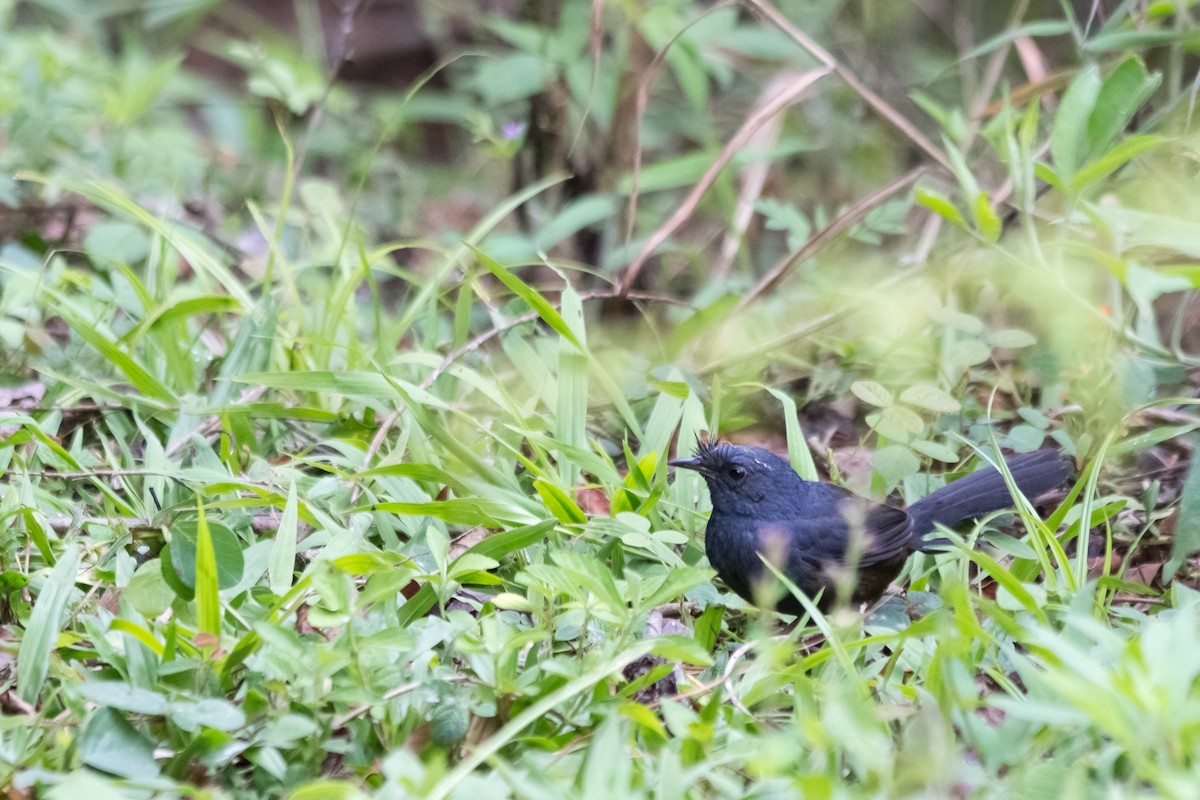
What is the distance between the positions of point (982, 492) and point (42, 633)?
7.73 feet

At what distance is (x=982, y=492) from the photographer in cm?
331

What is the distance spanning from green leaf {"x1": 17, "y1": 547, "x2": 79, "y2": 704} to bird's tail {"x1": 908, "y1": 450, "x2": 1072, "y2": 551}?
2096 mm

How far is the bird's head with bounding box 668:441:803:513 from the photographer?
3191 mm

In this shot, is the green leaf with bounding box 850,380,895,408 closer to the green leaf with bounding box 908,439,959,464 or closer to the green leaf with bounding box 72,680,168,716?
the green leaf with bounding box 908,439,959,464

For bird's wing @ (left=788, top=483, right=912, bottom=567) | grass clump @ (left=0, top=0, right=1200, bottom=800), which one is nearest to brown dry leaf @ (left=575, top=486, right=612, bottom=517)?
grass clump @ (left=0, top=0, right=1200, bottom=800)

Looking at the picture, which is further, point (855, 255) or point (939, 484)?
point (855, 255)

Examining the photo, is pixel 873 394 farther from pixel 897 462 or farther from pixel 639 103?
pixel 639 103

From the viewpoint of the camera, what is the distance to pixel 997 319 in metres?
4.26

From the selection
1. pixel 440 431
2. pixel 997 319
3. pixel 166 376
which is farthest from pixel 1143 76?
pixel 166 376

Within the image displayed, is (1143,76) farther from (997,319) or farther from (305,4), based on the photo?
(305,4)

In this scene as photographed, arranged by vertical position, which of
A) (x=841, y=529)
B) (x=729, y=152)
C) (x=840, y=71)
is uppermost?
(x=840, y=71)

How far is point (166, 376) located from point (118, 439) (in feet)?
0.94

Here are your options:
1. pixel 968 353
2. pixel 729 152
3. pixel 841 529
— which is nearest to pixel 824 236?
pixel 729 152

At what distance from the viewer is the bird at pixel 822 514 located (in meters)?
3.09
